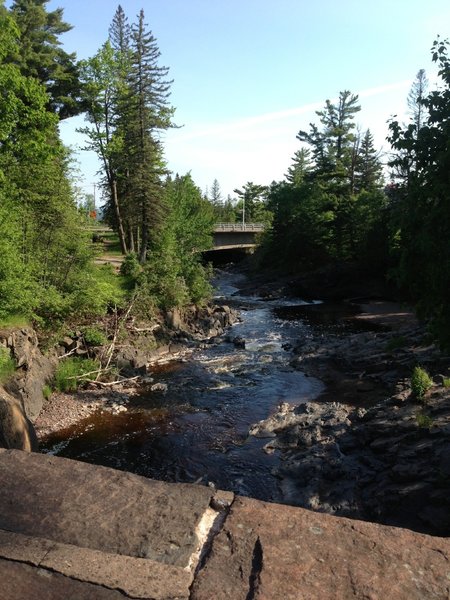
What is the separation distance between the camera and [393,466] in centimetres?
988

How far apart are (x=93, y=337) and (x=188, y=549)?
677 inches

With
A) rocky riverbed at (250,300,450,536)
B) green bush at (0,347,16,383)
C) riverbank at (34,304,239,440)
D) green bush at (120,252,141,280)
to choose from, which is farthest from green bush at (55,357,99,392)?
green bush at (120,252,141,280)

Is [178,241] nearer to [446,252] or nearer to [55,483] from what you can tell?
[446,252]

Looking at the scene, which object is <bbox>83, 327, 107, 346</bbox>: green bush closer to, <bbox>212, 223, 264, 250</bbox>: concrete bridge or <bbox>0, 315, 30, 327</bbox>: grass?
<bbox>0, 315, 30, 327</bbox>: grass

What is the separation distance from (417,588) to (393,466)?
8790 millimetres

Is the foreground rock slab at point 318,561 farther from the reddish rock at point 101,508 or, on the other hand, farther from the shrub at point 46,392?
the shrub at point 46,392

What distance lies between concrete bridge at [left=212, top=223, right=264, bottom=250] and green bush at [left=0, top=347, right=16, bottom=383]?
50631 mm

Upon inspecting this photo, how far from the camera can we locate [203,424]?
45.3 feet

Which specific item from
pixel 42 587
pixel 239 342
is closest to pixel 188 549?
pixel 42 587

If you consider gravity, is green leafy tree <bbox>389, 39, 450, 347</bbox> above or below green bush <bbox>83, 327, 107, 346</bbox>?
above

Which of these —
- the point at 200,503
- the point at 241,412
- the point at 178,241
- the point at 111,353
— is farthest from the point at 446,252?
the point at 178,241

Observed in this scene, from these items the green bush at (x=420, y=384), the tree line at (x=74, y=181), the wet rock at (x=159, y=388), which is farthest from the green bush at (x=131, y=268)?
the green bush at (x=420, y=384)

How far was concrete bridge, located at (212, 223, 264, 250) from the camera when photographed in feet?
211

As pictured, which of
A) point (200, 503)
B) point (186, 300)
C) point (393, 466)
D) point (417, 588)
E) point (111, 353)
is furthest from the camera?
point (186, 300)
